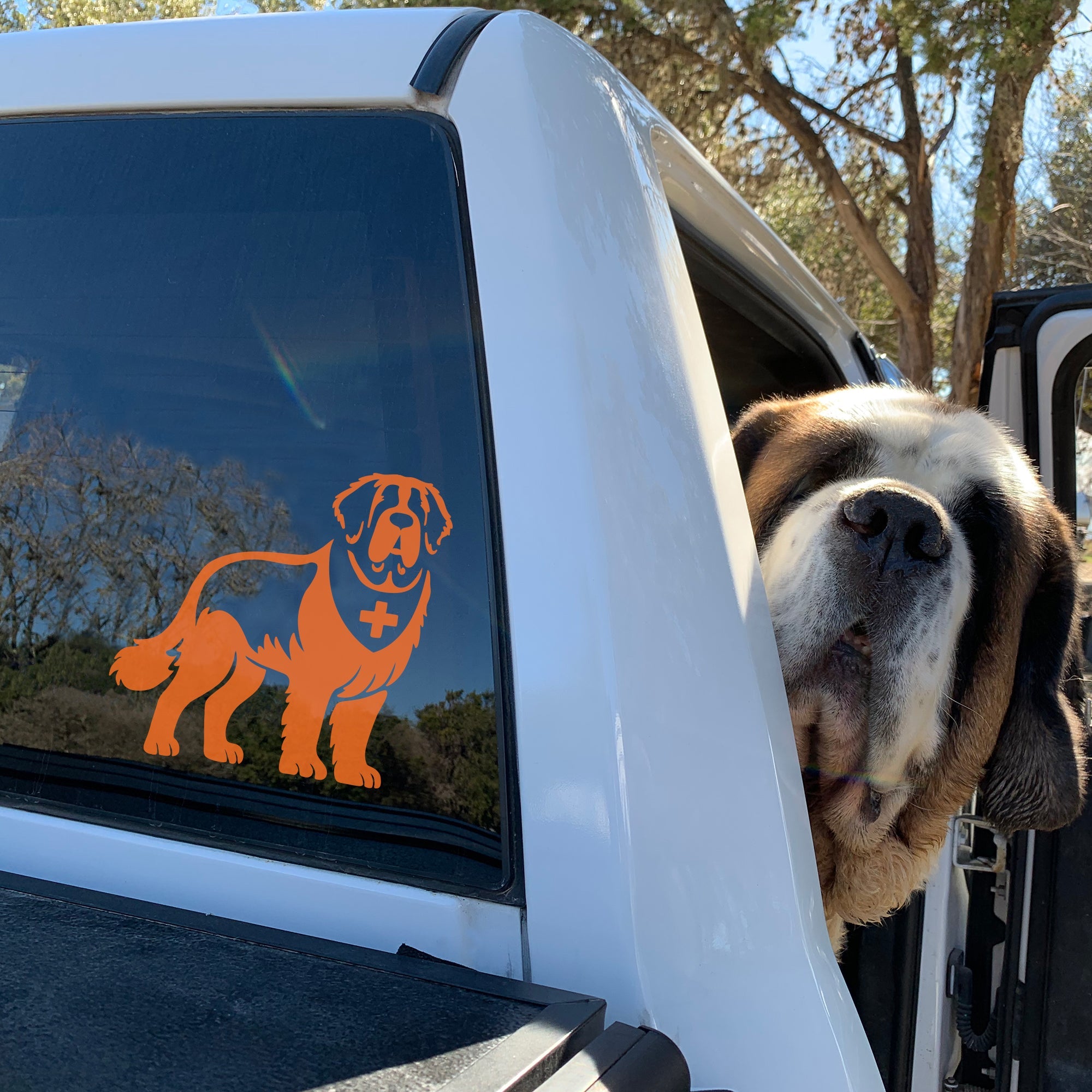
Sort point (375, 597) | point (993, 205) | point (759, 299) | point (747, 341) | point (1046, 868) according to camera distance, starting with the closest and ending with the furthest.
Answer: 1. point (375, 597)
2. point (1046, 868)
3. point (759, 299)
4. point (747, 341)
5. point (993, 205)

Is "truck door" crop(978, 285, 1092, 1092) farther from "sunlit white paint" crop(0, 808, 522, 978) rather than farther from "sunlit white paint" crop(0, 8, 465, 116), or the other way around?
"sunlit white paint" crop(0, 8, 465, 116)

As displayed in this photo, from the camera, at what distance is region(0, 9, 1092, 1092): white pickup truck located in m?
1.00

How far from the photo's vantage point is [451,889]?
1.09m

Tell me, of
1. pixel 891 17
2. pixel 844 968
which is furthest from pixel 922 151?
pixel 844 968

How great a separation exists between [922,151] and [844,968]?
35.4ft

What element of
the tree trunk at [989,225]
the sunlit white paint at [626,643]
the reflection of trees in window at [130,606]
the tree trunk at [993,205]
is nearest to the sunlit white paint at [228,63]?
the sunlit white paint at [626,643]

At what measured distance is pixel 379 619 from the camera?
1.14 metres

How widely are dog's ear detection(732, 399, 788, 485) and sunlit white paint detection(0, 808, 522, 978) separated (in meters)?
1.42

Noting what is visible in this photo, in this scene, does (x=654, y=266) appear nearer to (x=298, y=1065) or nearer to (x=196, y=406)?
(x=196, y=406)

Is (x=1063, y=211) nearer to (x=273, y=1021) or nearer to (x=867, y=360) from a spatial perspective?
(x=867, y=360)

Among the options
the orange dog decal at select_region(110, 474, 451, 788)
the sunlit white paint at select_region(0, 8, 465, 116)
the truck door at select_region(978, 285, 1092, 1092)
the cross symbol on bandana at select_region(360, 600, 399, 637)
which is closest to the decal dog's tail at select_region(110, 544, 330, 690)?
the orange dog decal at select_region(110, 474, 451, 788)

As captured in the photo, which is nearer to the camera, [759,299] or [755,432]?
[755,432]

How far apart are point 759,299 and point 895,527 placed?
1.23 meters

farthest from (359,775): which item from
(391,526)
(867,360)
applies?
(867,360)
